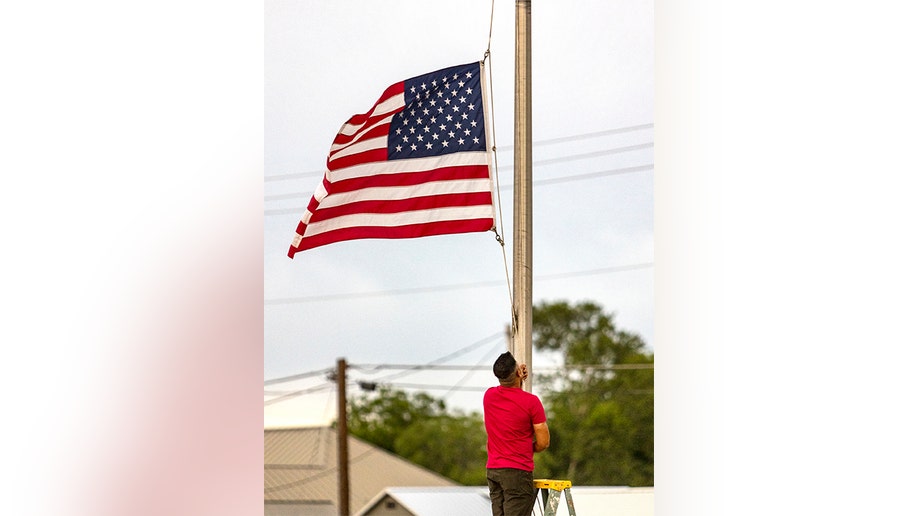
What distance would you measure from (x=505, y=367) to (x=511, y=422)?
250mm

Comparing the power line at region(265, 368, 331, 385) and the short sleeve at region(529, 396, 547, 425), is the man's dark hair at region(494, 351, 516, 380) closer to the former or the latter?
the short sleeve at region(529, 396, 547, 425)

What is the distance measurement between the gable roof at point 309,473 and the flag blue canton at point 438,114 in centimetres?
1997

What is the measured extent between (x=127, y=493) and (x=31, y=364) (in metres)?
0.15

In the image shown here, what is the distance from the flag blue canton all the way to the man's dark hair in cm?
154

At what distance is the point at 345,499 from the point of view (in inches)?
613

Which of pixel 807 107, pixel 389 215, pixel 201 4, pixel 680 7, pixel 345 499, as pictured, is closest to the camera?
pixel 201 4

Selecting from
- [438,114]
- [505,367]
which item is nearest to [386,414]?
[438,114]

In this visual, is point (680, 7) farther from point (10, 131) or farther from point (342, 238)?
point (342, 238)

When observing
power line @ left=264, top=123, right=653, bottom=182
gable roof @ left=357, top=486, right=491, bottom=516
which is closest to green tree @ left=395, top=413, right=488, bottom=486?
power line @ left=264, top=123, right=653, bottom=182

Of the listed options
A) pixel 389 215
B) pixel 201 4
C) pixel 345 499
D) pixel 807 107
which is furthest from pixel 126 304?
pixel 345 499

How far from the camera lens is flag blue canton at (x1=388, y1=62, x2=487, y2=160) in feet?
18.2

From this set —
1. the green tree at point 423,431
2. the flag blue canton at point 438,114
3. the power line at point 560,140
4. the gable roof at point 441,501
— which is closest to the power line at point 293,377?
the power line at point 560,140

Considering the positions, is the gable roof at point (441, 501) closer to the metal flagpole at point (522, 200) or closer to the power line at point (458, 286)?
the metal flagpole at point (522, 200)

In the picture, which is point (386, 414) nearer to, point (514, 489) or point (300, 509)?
point (300, 509)
